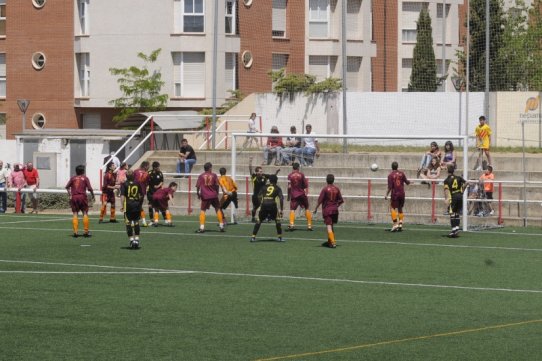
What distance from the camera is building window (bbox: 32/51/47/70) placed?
6278 centimetres

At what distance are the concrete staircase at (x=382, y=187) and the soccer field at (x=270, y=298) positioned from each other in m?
4.43

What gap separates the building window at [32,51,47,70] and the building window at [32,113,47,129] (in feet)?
7.89

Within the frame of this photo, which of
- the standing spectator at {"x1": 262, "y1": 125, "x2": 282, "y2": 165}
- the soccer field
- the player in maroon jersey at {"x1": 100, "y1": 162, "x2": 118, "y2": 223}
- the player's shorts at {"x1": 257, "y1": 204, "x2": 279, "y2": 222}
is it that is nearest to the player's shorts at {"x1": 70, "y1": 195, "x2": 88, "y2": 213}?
the soccer field

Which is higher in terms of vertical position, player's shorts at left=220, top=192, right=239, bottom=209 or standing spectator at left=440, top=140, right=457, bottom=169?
standing spectator at left=440, top=140, right=457, bottom=169

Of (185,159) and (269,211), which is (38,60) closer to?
(185,159)

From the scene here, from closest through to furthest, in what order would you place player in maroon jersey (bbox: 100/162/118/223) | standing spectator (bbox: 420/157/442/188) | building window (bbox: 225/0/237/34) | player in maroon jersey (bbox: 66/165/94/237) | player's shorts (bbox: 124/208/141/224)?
player's shorts (bbox: 124/208/141/224) → player in maroon jersey (bbox: 66/165/94/237) → player in maroon jersey (bbox: 100/162/118/223) → standing spectator (bbox: 420/157/442/188) → building window (bbox: 225/0/237/34)

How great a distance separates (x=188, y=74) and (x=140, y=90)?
299 centimetres

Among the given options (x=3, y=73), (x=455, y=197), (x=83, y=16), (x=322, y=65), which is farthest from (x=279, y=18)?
(x=455, y=197)

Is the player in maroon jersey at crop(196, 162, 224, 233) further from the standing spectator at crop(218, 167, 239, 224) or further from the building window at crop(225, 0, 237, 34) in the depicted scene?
the building window at crop(225, 0, 237, 34)

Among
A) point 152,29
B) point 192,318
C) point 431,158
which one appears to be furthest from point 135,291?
point 152,29

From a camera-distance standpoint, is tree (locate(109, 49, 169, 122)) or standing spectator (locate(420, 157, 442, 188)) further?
tree (locate(109, 49, 169, 122))

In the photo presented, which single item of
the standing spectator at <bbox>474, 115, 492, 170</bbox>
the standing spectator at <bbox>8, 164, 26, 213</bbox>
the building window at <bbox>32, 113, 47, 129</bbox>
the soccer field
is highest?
the building window at <bbox>32, 113, 47, 129</bbox>

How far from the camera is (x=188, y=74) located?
6012cm

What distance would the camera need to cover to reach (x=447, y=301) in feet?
62.3
